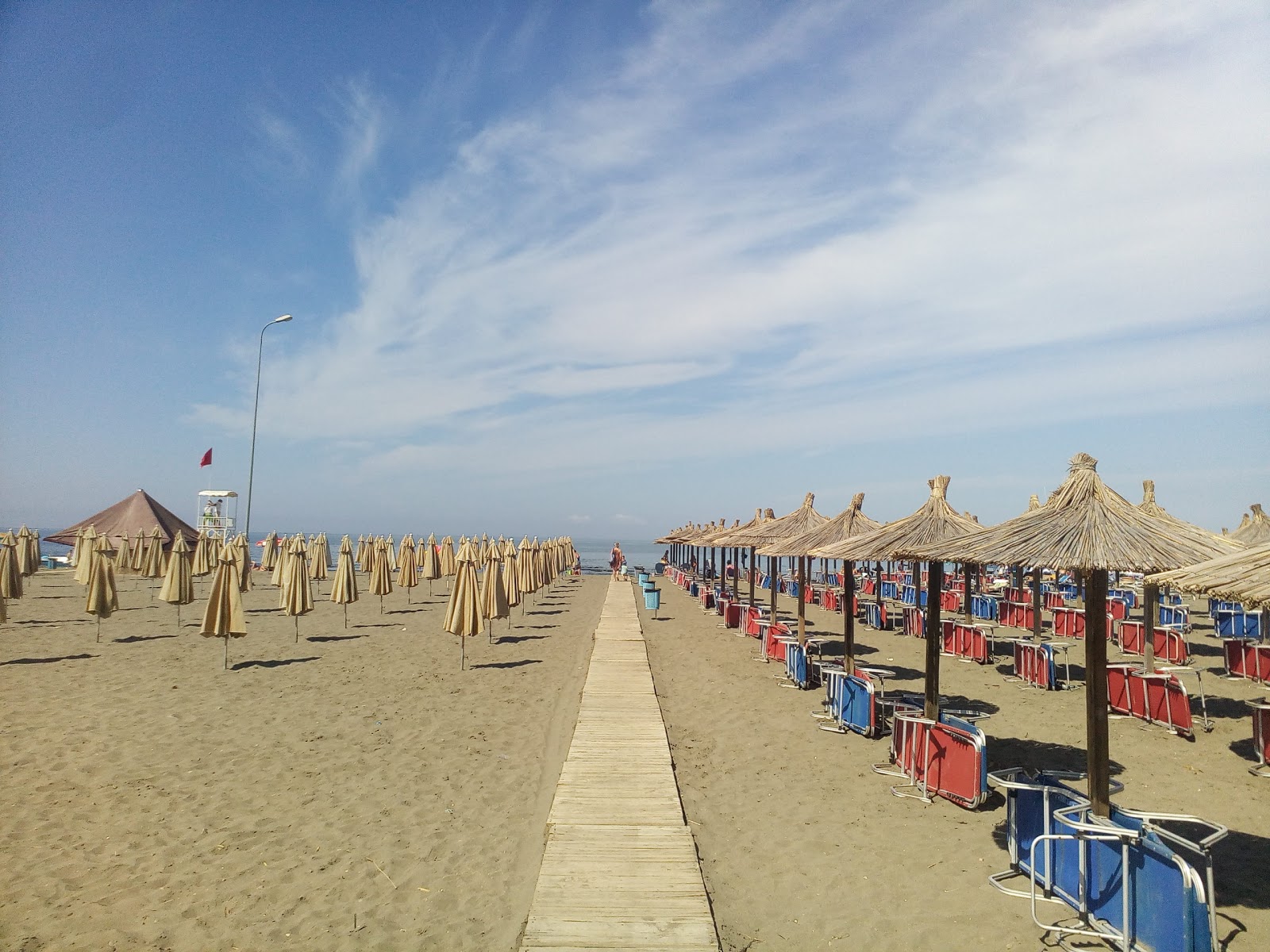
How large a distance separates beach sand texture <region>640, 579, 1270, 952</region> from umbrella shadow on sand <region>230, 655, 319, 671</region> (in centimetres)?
727

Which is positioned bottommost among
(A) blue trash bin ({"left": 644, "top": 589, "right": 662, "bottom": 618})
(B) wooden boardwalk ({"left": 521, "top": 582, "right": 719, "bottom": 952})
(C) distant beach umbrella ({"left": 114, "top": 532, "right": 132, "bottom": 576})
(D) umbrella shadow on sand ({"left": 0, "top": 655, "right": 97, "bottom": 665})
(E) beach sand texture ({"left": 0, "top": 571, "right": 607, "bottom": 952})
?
(D) umbrella shadow on sand ({"left": 0, "top": 655, "right": 97, "bottom": 665})

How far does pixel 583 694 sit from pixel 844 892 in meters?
6.34

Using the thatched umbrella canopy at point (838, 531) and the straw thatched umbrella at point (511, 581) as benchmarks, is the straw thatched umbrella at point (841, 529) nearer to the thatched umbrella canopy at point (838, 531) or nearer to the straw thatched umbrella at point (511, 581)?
the thatched umbrella canopy at point (838, 531)

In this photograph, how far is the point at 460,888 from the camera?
5.16m

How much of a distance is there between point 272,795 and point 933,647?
23.2 feet

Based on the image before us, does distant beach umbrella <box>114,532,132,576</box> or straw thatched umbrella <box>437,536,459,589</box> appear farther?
straw thatched umbrella <box>437,536,459,589</box>

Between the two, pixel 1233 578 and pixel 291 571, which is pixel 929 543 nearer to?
pixel 1233 578

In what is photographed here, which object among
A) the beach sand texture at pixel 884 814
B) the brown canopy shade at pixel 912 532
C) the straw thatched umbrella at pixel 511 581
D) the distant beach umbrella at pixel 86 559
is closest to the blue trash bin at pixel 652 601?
the straw thatched umbrella at pixel 511 581

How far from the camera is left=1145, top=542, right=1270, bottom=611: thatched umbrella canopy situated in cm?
392

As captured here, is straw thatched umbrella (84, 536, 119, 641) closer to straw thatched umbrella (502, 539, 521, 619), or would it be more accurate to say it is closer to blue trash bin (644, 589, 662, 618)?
straw thatched umbrella (502, 539, 521, 619)

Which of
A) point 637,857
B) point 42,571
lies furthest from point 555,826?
point 42,571

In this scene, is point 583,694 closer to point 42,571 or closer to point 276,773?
point 276,773

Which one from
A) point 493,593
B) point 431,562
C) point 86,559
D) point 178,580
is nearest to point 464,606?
point 493,593

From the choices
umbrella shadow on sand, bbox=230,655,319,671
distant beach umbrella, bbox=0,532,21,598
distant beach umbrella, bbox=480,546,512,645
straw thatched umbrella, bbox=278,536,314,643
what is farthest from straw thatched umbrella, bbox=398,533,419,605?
distant beach umbrella, bbox=0,532,21,598
